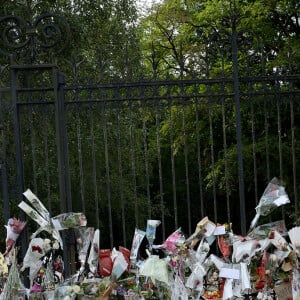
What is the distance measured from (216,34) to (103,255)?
2.00m

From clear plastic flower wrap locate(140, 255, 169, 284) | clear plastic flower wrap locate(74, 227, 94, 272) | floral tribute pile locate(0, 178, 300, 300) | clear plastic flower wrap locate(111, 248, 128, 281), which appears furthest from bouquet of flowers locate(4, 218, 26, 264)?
clear plastic flower wrap locate(140, 255, 169, 284)

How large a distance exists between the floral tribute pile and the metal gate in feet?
0.70

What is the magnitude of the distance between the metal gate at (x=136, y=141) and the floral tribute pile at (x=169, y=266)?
0.21m

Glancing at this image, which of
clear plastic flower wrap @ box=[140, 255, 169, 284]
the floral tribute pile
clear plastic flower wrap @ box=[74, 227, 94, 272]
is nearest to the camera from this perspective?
clear plastic flower wrap @ box=[140, 255, 169, 284]

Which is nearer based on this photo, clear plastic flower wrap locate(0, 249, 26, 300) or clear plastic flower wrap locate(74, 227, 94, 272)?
clear plastic flower wrap locate(0, 249, 26, 300)

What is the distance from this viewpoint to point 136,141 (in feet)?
35.0

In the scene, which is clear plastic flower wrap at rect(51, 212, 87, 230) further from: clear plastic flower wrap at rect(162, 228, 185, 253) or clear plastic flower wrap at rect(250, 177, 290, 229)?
clear plastic flower wrap at rect(250, 177, 290, 229)

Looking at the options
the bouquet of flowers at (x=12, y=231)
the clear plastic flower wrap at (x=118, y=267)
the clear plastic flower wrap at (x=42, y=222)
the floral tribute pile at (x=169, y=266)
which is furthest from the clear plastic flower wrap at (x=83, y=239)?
the bouquet of flowers at (x=12, y=231)

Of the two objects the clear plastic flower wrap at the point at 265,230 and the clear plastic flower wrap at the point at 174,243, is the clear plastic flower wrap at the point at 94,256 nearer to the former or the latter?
the clear plastic flower wrap at the point at 174,243

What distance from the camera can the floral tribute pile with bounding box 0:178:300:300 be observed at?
4.21 meters

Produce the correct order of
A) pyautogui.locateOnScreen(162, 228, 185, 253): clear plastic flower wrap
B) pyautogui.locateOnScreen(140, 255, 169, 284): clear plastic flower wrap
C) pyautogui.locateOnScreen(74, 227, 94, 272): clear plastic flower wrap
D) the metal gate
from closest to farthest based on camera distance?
pyautogui.locateOnScreen(140, 255, 169, 284): clear plastic flower wrap
pyautogui.locateOnScreen(162, 228, 185, 253): clear plastic flower wrap
pyautogui.locateOnScreen(74, 227, 94, 272): clear plastic flower wrap
the metal gate

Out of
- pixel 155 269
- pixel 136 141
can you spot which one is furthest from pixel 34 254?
pixel 136 141

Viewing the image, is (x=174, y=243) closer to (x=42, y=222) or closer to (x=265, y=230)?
(x=265, y=230)

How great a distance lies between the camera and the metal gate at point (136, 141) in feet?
15.2
